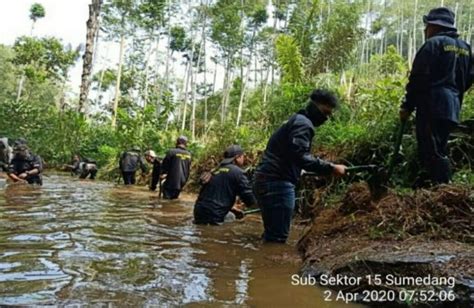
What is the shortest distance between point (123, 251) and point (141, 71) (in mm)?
43336

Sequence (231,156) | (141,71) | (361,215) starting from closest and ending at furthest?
(361,215)
(231,156)
(141,71)

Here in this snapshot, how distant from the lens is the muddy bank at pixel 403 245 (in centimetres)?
270

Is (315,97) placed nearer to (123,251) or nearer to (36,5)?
(123,251)

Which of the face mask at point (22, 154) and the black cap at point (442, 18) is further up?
the black cap at point (442, 18)

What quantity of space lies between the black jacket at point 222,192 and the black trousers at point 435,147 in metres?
2.37

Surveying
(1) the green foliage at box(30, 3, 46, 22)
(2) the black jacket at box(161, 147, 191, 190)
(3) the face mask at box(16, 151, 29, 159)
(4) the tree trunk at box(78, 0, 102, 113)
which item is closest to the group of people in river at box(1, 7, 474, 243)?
(2) the black jacket at box(161, 147, 191, 190)

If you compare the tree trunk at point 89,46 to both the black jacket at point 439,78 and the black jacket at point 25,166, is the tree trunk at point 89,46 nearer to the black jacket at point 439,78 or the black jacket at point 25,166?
the black jacket at point 25,166

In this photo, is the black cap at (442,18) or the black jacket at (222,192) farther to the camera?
the black jacket at (222,192)

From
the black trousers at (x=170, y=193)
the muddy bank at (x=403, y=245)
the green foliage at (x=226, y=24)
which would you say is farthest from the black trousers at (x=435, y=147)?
the green foliage at (x=226, y=24)

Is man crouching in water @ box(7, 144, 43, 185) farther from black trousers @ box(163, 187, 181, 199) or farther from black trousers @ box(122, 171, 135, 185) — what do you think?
black trousers @ box(122, 171, 135, 185)

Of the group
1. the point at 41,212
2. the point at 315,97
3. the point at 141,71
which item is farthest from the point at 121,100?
the point at 315,97

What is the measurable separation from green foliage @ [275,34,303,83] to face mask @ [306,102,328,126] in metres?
7.10

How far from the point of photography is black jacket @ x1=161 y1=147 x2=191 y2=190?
31.3ft

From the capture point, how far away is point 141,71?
46.0 meters
